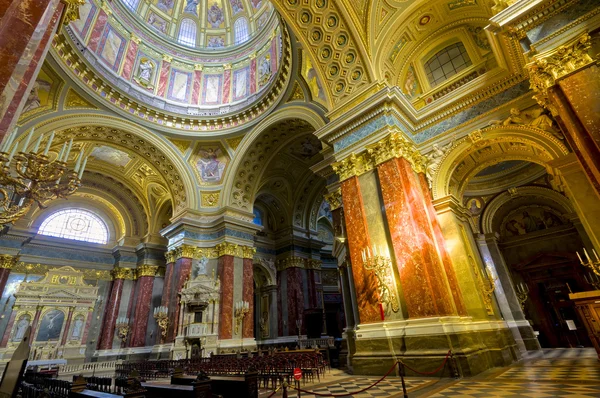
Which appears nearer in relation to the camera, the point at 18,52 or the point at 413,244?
the point at 18,52

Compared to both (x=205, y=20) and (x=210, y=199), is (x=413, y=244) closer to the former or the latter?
(x=210, y=199)

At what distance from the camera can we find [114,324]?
15.4 metres

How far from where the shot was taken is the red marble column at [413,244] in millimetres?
6289

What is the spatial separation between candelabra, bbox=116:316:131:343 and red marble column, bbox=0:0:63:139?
15671 mm

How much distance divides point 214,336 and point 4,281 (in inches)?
374

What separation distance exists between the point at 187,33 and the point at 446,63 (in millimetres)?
15167

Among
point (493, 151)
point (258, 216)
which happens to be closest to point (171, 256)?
point (258, 216)

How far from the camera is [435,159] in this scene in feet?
28.3

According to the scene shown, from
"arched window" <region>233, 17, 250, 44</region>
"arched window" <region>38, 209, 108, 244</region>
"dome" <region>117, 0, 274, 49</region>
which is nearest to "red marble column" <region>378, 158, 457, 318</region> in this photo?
"dome" <region>117, 0, 274, 49</region>

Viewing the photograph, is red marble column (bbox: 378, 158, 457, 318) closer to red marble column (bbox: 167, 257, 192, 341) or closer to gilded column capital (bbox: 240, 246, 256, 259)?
gilded column capital (bbox: 240, 246, 256, 259)

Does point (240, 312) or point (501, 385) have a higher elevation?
point (240, 312)

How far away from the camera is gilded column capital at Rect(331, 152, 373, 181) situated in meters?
8.25

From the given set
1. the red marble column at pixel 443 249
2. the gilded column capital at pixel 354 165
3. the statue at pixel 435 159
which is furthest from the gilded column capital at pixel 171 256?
the statue at pixel 435 159

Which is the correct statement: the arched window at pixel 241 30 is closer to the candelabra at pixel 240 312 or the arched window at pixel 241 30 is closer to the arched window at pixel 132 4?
the arched window at pixel 132 4
